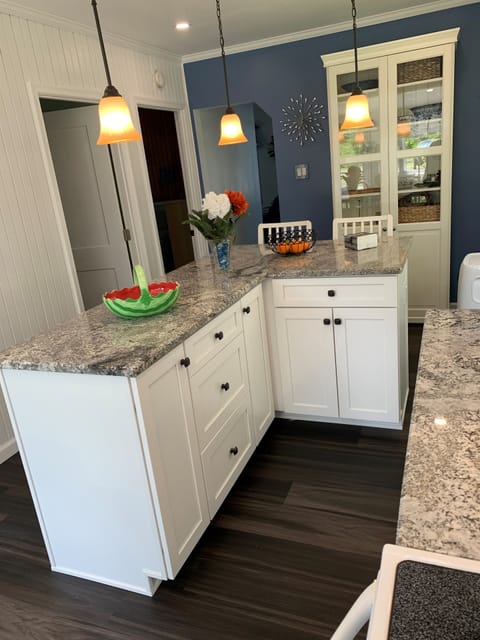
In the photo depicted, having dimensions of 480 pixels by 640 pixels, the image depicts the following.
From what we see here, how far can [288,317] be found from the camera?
2.75 meters

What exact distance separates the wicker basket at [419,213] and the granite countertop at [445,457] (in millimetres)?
3019

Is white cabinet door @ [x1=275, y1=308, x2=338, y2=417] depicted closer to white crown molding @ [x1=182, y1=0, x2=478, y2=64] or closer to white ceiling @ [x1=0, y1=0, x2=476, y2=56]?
white ceiling @ [x1=0, y1=0, x2=476, y2=56]

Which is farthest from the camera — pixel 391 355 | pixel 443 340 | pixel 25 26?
pixel 25 26

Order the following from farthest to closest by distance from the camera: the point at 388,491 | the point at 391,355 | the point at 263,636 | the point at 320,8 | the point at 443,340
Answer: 1. the point at 320,8
2. the point at 391,355
3. the point at 388,491
4. the point at 263,636
5. the point at 443,340

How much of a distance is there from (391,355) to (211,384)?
3.38ft

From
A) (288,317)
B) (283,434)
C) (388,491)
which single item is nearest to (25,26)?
(288,317)

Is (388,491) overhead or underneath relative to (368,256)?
underneath

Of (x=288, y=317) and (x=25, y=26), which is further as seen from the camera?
(x=25, y=26)

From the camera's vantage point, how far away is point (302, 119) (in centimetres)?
453

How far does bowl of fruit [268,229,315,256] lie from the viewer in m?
3.01

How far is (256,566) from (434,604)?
150 centimetres

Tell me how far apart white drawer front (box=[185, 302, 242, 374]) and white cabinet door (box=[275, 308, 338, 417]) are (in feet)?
1.48

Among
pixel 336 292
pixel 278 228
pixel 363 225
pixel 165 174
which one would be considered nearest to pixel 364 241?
→ pixel 336 292

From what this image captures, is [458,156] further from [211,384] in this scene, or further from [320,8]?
[211,384]
